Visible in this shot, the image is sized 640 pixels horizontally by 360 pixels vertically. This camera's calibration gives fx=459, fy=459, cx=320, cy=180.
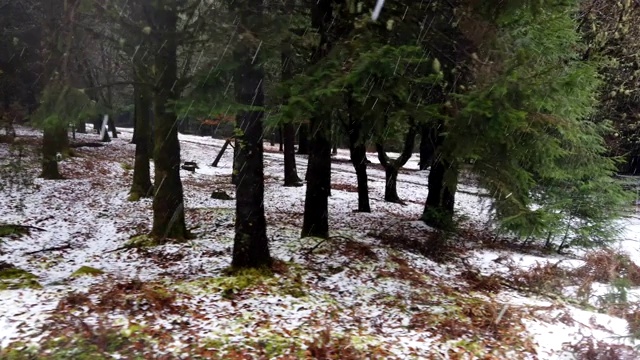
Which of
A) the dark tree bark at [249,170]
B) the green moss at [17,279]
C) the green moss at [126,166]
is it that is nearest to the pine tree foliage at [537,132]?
the dark tree bark at [249,170]

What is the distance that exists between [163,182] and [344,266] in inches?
169

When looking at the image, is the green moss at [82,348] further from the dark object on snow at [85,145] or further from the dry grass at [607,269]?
the dark object on snow at [85,145]

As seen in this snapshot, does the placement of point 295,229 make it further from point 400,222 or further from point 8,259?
point 8,259

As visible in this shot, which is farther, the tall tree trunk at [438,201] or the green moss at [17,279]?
the tall tree trunk at [438,201]

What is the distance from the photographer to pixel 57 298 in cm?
639

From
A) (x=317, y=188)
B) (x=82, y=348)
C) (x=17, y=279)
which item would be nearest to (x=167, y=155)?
(x=317, y=188)

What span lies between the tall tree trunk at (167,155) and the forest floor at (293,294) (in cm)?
62

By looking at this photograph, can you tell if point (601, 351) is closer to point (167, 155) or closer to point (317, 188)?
point (317, 188)

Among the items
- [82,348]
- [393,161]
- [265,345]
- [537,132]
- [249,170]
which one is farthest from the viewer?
[393,161]

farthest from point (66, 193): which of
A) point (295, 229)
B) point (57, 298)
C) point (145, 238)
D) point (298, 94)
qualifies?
point (298, 94)

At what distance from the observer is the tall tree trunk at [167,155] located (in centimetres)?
905

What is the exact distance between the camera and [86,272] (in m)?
7.76

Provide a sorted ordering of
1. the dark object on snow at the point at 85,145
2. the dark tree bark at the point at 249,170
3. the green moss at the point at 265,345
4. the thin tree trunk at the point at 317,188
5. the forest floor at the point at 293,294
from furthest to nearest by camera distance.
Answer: the dark object on snow at the point at 85,145
the thin tree trunk at the point at 317,188
the dark tree bark at the point at 249,170
the forest floor at the point at 293,294
the green moss at the point at 265,345

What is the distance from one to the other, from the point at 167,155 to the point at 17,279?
361 cm
